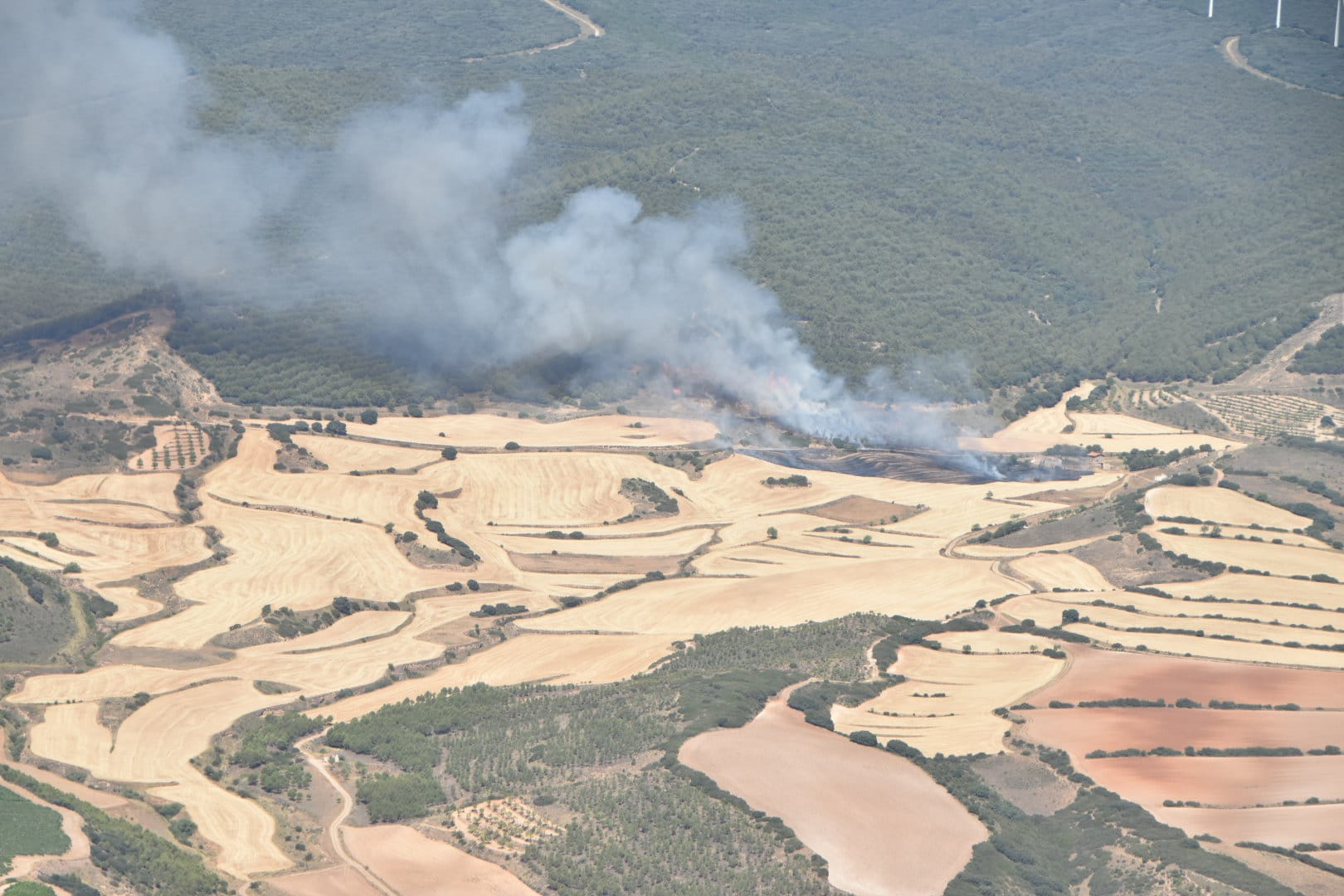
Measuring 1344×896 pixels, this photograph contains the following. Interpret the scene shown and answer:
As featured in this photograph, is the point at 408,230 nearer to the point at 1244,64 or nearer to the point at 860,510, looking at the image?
the point at 860,510

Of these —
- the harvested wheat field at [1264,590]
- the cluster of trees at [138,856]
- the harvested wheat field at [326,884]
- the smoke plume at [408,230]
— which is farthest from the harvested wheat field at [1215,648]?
the smoke plume at [408,230]

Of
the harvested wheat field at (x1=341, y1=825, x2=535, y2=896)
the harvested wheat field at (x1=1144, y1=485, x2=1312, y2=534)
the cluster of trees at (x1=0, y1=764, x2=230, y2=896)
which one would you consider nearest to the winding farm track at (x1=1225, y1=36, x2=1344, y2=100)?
the harvested wheat field at (x1=1144, y1=485, x2=1312, y2=534)

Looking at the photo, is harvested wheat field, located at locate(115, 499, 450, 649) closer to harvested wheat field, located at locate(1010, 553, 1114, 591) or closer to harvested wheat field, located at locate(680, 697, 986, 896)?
harvested wheat field, located at locate(1010, 553, 1114, 591)

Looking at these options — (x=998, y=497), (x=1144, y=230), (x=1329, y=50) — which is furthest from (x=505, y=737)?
(x=1329, y=50)

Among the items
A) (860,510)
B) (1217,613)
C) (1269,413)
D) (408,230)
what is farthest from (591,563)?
(408,230)

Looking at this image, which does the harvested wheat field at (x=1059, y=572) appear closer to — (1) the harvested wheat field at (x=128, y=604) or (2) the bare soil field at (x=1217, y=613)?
(2) the bare soil field at (x=1217, y=613)
